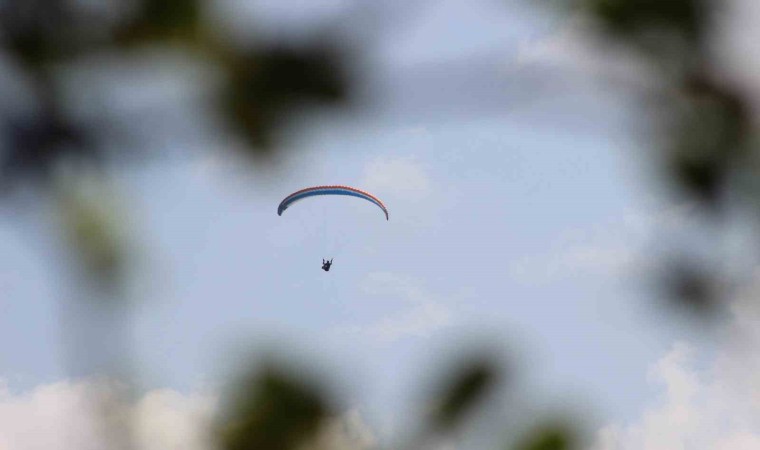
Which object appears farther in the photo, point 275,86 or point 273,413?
point 275,86

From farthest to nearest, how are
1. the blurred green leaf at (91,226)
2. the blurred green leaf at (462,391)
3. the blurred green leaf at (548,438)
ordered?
Answer: 1. the blurred green leaf at (548,438)
2. the blurred green leaf at (462,391)
3. the blurred green leaf at (91,226)

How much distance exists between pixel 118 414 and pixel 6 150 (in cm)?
75

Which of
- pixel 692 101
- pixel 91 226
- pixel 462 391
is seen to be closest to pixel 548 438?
pixel 462 391

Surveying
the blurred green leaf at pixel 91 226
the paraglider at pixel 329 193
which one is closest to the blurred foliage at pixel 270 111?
the blurred green leaf at pixel 91 226

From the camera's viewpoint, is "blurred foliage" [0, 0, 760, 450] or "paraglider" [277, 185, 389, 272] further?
"paraglider" [277, 185, 389, 272]

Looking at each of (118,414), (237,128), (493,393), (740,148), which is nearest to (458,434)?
(493,393)

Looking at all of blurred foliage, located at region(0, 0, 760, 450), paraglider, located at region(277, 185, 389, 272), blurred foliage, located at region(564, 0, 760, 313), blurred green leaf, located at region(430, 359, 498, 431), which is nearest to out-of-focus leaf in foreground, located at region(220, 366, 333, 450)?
blurred foliage, located at region(0, 0, 760, 450)

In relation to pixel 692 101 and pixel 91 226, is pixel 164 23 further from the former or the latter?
pixel 692 101

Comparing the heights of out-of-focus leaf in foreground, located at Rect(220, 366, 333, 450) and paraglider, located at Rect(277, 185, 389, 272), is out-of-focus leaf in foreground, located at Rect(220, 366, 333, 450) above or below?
below

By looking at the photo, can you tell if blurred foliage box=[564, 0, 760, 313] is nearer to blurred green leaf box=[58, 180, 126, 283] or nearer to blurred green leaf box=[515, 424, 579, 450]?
blurred green leaf box=[515, 424, 579, 450]

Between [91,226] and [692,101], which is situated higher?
[692,101]

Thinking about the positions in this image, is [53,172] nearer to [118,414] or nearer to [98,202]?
[98,202]

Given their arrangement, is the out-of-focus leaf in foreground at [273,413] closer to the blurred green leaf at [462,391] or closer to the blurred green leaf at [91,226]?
the blurred green leaf at [462,391]

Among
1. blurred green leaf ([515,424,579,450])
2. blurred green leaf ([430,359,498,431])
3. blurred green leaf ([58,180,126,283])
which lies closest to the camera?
blurred green leaf ([58,180,126,283])
